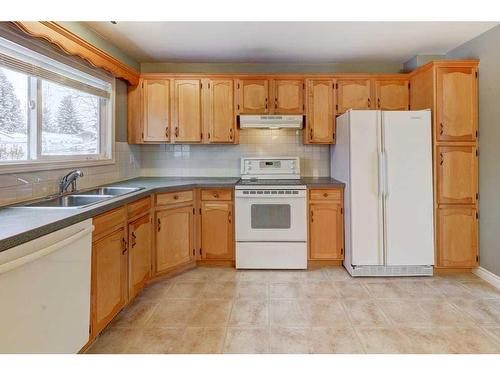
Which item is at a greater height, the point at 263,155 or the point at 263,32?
the point at 263,32

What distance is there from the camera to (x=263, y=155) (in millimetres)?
3977

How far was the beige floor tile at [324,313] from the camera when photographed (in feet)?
7.32

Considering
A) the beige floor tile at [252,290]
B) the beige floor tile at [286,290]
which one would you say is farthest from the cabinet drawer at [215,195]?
the beige floor tile at [286,290]

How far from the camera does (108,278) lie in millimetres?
2068

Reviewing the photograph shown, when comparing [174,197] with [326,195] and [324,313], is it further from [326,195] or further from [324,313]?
[324,313]

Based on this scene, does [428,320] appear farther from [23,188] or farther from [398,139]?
[23,188]

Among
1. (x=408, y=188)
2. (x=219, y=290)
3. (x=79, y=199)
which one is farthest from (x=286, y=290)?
(x=79, y=199)

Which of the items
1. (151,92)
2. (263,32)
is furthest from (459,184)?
(151,92)

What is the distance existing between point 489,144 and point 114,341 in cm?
351

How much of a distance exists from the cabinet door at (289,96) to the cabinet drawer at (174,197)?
140cm

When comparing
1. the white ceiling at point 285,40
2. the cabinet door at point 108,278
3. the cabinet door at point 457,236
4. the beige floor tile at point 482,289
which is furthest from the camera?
the cabinet door at point 457,236

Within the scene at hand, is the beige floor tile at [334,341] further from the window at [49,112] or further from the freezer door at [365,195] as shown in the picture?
the window at [49,112]

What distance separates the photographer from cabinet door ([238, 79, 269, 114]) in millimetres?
3625
